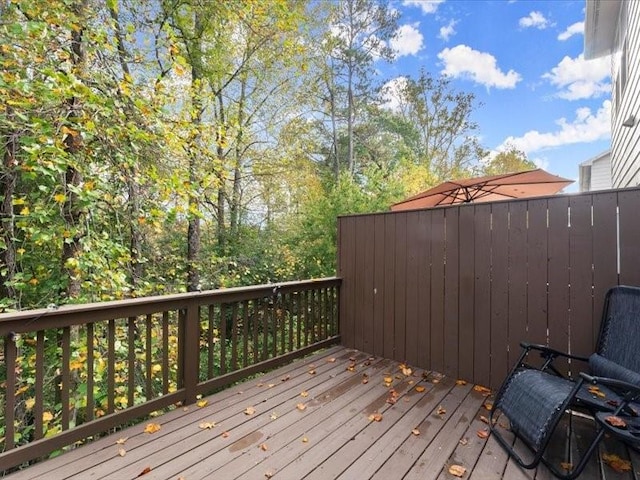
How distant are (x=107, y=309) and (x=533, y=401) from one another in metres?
2.67

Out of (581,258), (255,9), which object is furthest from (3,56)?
(581,258)

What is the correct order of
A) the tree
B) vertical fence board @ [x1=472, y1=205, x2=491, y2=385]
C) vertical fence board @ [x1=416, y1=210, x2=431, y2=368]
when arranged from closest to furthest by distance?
vertical fence board @ [x1=472, y1=205, x2=491, y2=385], vertical fence board @ [x1=416, y1=210, x2=431, y2=368], the tree

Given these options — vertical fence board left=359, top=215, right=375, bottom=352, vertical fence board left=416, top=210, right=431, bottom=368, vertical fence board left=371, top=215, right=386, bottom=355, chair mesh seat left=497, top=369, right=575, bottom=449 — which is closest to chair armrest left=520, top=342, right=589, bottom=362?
chair mesh seat left=497, top=369, right=575, bottom=449

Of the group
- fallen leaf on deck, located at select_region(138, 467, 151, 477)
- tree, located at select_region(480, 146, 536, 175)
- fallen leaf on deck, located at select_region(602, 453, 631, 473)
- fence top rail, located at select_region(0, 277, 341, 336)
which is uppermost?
tree, located at select_region(480, 146, 536, 175)

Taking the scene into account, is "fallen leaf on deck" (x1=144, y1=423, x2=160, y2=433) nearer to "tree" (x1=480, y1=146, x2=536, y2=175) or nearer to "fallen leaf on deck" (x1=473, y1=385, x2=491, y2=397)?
"fallen leaf on deck" (x1=473, y1=385, x2=491, y2=397)

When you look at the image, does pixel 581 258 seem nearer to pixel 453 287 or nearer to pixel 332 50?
pixel 453 287

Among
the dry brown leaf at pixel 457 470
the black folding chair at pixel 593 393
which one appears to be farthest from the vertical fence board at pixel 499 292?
the dry brown leaf at pixel 457 470

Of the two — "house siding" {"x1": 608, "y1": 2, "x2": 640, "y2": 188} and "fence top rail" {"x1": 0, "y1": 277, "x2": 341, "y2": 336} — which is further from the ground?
"house siding" {"x1": 608, "y1": 2, "x2": 640, "y2": 188}

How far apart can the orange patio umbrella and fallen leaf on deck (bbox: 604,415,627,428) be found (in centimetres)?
223

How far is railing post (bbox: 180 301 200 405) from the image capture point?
2.52m

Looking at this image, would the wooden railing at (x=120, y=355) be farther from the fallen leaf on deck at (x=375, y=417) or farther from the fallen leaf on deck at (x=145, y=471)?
the fallen leaf on deck at (x=375, y=417)

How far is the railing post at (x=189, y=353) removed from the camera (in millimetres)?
2518

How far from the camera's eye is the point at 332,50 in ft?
33.7

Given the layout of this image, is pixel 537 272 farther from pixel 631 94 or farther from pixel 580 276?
pixel 631 94
